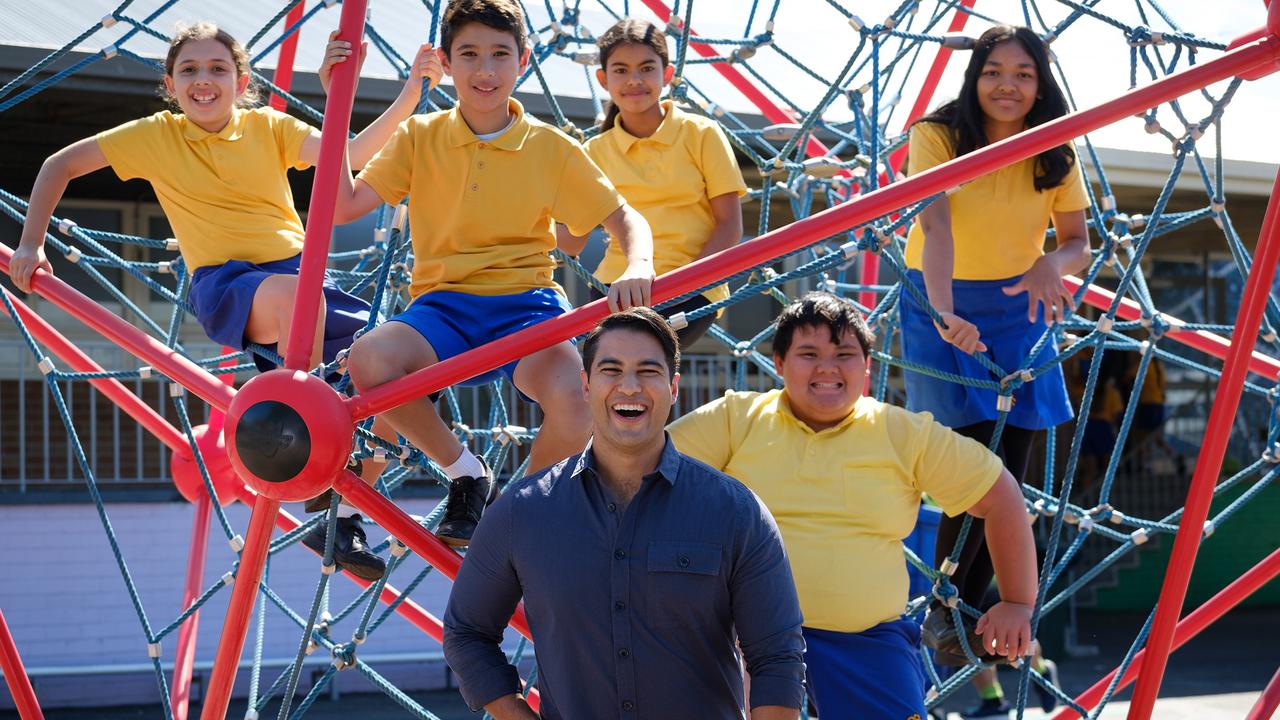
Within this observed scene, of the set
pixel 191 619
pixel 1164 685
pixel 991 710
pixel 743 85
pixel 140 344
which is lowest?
pixel 1164 685

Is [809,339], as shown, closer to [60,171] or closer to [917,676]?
[917,676]

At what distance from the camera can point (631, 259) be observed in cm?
252

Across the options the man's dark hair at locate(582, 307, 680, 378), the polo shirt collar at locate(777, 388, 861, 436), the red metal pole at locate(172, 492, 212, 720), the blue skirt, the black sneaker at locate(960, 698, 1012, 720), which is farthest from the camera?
the black sneaker at locate(960, 698, 1012, 720)

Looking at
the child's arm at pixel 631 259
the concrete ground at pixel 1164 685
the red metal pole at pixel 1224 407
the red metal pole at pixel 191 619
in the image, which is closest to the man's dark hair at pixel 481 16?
the child's arm at pixel 631 259

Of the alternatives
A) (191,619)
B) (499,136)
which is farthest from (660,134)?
(191,619)

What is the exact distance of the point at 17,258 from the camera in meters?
2.93

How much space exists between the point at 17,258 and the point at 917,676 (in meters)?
1.97

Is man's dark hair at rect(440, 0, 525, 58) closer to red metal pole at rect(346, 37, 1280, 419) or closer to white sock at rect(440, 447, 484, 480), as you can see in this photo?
red metal pole at rect(346, 37, 1280, 419)

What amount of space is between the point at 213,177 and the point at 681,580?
1783 mm

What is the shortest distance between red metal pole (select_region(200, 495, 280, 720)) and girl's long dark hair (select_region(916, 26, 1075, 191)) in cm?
161

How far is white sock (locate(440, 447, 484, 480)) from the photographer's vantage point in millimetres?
2584

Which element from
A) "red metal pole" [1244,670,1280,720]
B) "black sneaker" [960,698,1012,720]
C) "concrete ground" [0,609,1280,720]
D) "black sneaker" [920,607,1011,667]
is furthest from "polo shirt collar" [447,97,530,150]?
"concrete ground" [0,609,1280,720]

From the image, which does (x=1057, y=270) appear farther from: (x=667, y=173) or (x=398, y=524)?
(x=398, y=524)

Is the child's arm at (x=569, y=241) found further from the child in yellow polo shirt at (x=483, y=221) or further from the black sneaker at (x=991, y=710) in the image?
the black sneaker at (x=991, y=710)
